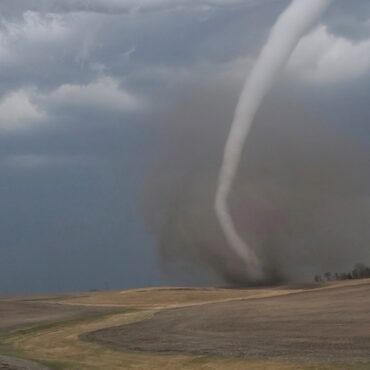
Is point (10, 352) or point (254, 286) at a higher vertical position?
point (254, 286)

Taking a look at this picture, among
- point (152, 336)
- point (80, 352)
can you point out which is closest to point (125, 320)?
point (152, 336)

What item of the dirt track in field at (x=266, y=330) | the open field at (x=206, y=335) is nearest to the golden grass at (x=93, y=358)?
the open field at (x=206, y=335)

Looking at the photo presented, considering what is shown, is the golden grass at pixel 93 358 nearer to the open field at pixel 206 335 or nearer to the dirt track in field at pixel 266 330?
the open field at pixel 206 335

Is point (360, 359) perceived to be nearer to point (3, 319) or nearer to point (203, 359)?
point (203, 359)

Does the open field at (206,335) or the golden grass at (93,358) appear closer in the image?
the golden grass at (93,358)

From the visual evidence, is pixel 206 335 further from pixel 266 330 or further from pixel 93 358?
pixel 93 358
